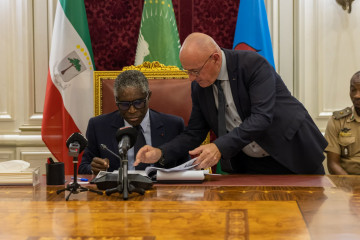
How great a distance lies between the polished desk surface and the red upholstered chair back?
910mm

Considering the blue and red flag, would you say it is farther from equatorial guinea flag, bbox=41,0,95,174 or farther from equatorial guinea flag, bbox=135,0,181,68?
equatorial guinea flag, bbox=41,0,95,174

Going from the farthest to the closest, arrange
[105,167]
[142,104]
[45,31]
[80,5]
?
[45,31] → [80,5] → [142,104] → [105,167]

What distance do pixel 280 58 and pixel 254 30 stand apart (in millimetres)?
480

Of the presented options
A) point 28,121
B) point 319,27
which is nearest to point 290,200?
point 319,27

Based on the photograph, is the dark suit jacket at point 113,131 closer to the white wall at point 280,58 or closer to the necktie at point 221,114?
the necktie at point 221,114

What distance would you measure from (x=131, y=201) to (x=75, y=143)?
37 cm

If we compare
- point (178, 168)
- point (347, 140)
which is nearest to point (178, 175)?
point (178, 168)

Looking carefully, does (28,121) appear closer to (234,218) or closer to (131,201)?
(131,201)

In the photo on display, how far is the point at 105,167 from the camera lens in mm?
2451

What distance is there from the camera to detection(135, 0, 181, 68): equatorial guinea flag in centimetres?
383

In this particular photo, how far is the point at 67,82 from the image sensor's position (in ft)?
12.7

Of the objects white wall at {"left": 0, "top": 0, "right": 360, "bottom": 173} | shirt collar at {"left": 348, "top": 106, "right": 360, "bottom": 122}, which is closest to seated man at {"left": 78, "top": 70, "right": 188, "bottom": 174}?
shirt collar at {"left": 348, "top": 106, "right": 360, "bottom": 122}

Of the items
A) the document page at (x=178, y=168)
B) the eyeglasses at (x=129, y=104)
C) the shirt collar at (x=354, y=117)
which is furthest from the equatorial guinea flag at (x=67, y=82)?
the shirt collar at (x=354, y=117)

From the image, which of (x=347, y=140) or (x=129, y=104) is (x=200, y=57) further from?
(x=347, y=140)
